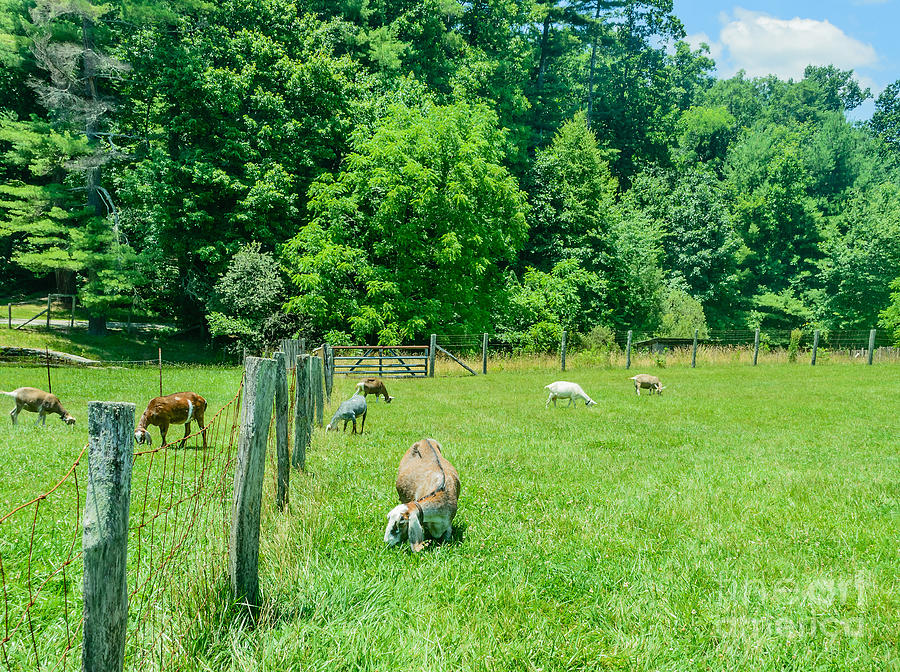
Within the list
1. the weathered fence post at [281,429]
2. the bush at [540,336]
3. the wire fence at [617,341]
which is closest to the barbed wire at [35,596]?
the weathered fence post at [281,429]

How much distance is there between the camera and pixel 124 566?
2285mm

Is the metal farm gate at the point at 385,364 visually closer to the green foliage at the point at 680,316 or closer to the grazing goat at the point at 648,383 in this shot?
the grazing goat at the point at 648,383

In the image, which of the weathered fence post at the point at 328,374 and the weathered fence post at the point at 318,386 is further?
the weathered fence post at the point at 328,374

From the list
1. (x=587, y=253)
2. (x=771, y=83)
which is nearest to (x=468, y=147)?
(x=587, y=253)

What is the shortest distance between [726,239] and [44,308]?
147ft

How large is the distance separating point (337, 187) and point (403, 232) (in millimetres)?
4010

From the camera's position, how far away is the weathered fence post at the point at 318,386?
9203mm

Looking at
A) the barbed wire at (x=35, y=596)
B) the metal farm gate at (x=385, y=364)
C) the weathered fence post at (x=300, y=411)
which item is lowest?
the metal farm gate at (x=385, y=364)

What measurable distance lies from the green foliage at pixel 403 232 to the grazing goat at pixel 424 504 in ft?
65.0

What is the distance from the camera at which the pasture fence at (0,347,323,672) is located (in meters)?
2.16

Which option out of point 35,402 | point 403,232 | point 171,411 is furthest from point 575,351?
point 35,402

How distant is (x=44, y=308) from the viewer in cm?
3528

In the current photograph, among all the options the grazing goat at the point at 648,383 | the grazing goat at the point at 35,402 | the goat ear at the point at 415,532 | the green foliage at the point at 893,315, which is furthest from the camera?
the green foliage at the point at 893,315

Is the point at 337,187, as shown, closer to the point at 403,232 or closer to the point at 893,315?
the point at 403,232
